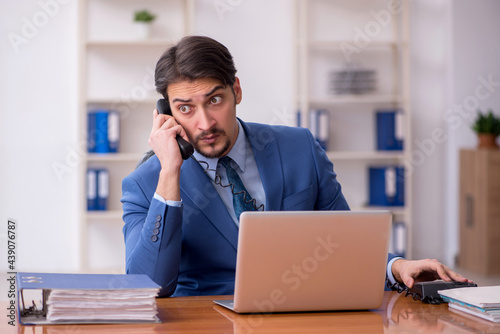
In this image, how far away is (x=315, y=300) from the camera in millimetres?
1468

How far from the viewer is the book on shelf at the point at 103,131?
184 inches

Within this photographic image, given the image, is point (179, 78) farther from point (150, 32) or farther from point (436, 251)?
point (436, 251)

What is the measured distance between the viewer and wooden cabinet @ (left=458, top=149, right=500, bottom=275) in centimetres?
477

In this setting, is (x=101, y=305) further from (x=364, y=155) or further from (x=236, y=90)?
(x=364, y=155)

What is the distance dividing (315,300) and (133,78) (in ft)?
12.1

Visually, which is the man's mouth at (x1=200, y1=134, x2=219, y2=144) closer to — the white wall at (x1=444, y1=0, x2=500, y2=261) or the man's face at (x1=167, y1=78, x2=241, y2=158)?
the man's face at (x1=167, y1=78, x2=241, y2=158)

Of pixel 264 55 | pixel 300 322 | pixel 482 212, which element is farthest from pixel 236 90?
pixel 482 212

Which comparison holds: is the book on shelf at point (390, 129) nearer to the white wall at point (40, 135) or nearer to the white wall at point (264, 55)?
the white wall at point (264, 55)

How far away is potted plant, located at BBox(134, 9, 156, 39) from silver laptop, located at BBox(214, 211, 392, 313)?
3555 mm

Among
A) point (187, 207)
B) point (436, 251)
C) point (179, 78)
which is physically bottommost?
point (436, 251)

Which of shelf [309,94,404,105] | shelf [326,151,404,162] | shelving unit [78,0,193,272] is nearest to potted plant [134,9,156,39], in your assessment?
shelving unit [78,0,193,272]

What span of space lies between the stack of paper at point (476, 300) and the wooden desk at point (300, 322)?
0.02 meters

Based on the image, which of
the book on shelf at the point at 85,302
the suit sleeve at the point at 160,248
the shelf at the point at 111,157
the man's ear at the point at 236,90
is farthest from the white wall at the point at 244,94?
the book on shelf at the point at 85,302

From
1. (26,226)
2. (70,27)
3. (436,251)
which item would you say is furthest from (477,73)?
(26,226)
